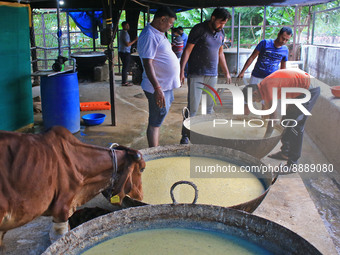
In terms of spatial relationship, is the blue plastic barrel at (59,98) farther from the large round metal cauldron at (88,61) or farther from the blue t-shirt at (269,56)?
the large round metal cauldron at (88,61)

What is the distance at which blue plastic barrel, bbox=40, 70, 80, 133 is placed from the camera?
5.31 meters

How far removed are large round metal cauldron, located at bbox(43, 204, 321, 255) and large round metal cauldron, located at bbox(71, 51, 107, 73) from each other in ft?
31.5

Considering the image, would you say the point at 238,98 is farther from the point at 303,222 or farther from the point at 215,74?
the point at 303,222

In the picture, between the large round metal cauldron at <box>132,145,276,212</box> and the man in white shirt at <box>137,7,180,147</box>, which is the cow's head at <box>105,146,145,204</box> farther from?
the man in white shirt at <box>137,7,180,147</box>

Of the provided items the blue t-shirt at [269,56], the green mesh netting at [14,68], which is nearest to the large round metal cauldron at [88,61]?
the green mesh netting at [14,68]

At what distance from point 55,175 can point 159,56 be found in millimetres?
2469

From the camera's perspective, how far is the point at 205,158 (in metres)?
3.28

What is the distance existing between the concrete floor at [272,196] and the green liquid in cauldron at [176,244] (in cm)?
81

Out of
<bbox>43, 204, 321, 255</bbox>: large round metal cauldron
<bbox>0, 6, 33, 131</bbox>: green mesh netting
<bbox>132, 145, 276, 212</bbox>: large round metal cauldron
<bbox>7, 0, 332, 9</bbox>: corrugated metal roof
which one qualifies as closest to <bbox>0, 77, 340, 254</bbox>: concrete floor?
<bbox>132, 145, 276, 212</bbox>: large round metal cauldron

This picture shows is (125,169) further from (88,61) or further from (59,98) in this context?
(88,61)

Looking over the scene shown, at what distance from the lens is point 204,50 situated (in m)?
4.86

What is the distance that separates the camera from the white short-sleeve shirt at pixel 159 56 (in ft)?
12.3

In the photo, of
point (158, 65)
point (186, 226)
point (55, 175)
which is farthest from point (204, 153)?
point (55, 175)

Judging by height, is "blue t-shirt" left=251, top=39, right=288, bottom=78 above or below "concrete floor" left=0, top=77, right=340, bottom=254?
above
